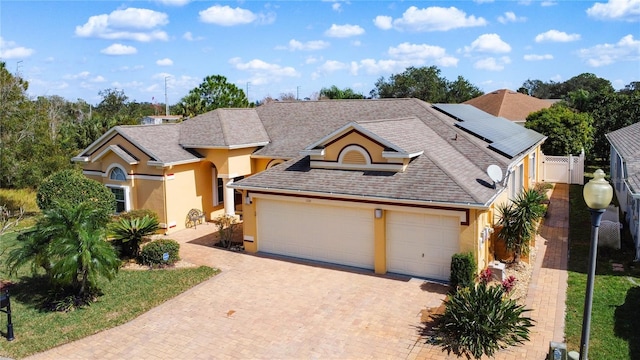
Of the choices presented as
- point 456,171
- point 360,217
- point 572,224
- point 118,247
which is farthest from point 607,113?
point 118,247

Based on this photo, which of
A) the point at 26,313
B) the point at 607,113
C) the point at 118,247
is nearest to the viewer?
the point at 26,313

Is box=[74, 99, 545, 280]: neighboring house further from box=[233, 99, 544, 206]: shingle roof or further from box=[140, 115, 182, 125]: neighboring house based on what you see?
box=[140, 115, 182, 125]: neighboring house

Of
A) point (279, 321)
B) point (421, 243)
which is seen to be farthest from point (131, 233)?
point (421, 243)

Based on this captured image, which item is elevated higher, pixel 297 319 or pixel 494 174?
pixel 494 174

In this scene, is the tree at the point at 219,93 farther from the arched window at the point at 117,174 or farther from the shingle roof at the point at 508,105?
the arched window at the point at 117,174

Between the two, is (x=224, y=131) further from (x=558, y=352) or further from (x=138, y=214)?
(x=558, y=352)

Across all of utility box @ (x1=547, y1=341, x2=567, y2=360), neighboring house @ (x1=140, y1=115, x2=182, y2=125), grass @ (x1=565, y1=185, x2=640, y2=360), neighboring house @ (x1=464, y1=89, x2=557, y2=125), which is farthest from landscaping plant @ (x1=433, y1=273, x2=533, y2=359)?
neighboring house @ (x1=464, y1=89, x2=557, y2=125)

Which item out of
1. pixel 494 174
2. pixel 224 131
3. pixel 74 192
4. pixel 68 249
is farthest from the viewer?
pixel 224 131

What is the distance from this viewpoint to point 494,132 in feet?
78.4

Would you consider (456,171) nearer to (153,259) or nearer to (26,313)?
(153,259)

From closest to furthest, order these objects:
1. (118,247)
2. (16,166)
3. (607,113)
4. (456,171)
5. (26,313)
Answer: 1. (26,313)
2. (456,171)
3. (118,247)
4. (16,166)
5. (607,113)

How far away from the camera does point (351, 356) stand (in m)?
11.2

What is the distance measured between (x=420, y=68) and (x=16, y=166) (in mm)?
66557

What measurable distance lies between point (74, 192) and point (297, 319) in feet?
44.5
